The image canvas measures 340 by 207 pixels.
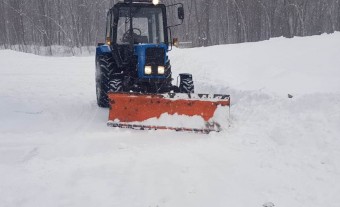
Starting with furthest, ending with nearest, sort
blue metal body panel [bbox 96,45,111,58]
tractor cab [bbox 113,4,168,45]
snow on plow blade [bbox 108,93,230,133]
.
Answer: blue metal body panel [bbox 96,45,111,58] < tractor cab [bbox 113,4,168,45] < snow on plow blade [bbox 108,93,230,133]

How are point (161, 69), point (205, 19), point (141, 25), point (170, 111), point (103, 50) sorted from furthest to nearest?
point (205, 19) → point (103, 50) → point (141, 25) → point (161, 69) → point (170, 111)

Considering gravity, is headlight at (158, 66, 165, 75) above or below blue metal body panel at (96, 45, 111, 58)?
below

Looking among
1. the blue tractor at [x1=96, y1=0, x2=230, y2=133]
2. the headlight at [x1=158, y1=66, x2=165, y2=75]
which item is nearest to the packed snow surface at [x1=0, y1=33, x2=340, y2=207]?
the blue tractor at [x1=96, y1=0, x2=230, y2=133]

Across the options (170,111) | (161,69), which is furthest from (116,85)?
(170,111)

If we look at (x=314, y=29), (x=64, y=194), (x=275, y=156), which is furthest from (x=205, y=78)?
(x=314, y=29)

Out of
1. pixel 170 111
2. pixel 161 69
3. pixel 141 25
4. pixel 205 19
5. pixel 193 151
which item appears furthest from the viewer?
pixel 205 19

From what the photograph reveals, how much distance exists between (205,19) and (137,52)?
89.4 feet

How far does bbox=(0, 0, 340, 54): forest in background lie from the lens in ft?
96.7

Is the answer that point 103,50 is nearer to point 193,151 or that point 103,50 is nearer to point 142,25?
point 142,25

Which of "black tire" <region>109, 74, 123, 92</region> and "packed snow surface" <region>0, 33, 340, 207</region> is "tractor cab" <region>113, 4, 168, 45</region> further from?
"packed snow surface" <region>0, 33, 340, 207</region>

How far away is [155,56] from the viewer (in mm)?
7469

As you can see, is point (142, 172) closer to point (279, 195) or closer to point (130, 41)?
point (279, 195)

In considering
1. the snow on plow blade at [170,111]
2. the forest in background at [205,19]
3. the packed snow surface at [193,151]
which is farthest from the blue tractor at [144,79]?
the forest in background at [205,19]

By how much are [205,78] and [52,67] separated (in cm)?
860
